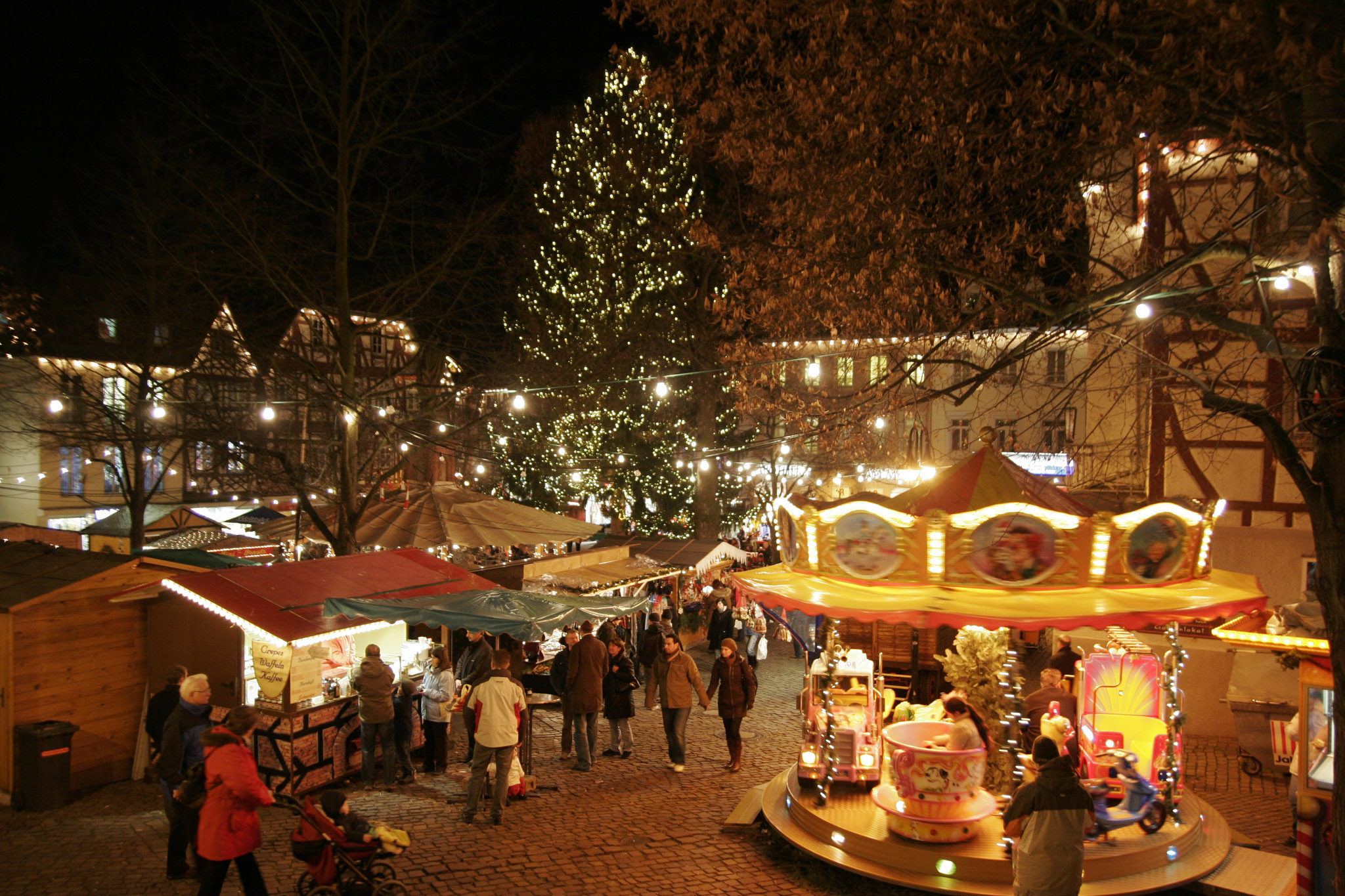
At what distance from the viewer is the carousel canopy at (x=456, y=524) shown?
16.1 m

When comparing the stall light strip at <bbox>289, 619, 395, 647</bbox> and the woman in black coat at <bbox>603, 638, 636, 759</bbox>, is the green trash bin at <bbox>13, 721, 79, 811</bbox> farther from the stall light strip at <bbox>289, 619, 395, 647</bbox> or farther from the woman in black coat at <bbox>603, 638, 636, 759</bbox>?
the woman in black coat at <bbox>603, 638, 636, 759</bbox>

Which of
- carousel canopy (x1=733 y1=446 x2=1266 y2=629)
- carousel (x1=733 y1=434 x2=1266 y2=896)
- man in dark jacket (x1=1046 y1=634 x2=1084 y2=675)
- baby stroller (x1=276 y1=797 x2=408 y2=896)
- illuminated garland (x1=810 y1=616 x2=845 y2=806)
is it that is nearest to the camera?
baby stroller (x1=276 y1=797 x2=408 y2=896)

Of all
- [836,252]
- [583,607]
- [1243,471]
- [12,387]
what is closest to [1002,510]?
[836,252]

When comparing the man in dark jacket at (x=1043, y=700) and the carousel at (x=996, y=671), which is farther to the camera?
the man in dark jacket at (x=1043, y=700)

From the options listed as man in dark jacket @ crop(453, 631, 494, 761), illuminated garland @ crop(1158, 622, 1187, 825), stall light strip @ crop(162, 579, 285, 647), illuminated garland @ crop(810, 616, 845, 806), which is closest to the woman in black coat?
man in dark jacket @ crop(453, 631, 494, 761)

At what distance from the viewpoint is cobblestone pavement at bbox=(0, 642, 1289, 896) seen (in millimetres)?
7203

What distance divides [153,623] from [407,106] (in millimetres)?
8930

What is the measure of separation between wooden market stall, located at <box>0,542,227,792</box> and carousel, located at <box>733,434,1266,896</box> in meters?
6.91

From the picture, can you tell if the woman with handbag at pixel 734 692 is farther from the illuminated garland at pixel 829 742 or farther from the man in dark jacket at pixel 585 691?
the man in dark jacket at pixel 585 691

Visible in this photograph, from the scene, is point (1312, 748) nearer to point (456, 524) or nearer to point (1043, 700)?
point (1043, 700)

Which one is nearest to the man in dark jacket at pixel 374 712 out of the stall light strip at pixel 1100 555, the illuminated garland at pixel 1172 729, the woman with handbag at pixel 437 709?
the woman with handbag at pixel 437 709

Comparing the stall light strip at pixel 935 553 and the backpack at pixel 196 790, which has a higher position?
the stall light strip at pixel 935 553

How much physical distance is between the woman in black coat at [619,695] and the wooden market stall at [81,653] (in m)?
5.07

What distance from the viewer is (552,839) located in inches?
328
